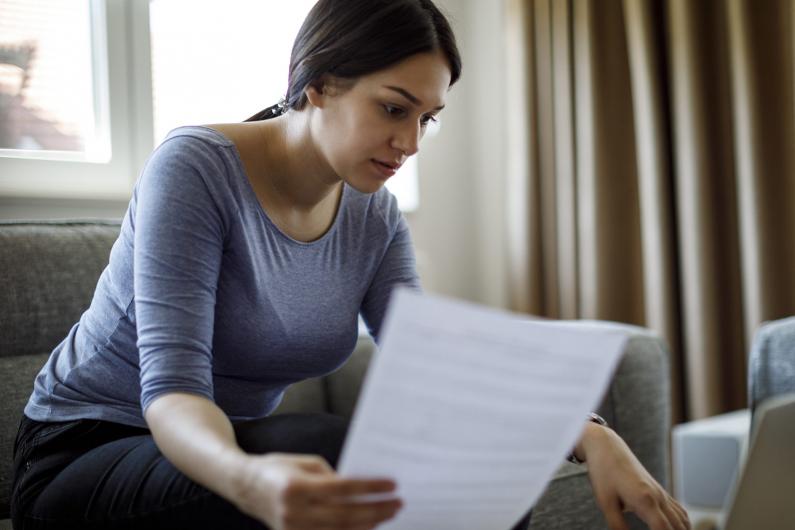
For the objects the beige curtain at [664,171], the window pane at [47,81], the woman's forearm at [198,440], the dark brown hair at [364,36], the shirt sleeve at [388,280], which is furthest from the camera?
the beige curtain at [664,171]

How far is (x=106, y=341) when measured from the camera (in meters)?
0.99

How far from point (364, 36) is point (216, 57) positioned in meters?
1.28

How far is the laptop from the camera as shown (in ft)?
1.85

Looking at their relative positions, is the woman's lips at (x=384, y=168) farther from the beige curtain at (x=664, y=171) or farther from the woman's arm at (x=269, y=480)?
the beige curtain at (x=664, y=171)

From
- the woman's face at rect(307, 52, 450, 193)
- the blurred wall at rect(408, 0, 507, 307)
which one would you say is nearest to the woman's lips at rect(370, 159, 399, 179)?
the woman's face at rect(307, 52, 450, 193)

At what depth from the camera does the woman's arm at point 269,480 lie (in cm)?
54

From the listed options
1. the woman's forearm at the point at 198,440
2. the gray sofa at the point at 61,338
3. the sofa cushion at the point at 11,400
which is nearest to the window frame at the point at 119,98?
the gray sofa at the point at 61,338

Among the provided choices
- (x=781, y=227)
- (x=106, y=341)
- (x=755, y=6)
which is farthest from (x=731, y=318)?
(x=106, y=341)

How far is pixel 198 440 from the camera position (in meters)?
0.69

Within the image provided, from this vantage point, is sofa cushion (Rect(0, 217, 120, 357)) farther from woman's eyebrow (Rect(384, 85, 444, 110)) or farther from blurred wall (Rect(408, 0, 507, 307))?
blurred wall (Rect(408, 0, 507, 307))

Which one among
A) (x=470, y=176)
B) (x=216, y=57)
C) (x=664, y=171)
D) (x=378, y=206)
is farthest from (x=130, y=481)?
(x=470, y=176)

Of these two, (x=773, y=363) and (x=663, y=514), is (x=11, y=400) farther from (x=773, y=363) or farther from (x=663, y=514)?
(x=773, y=363)

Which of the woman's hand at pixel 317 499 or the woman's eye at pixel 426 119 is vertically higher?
the woman's eye at pixel 426 119

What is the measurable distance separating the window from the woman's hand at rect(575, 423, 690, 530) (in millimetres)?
1302
